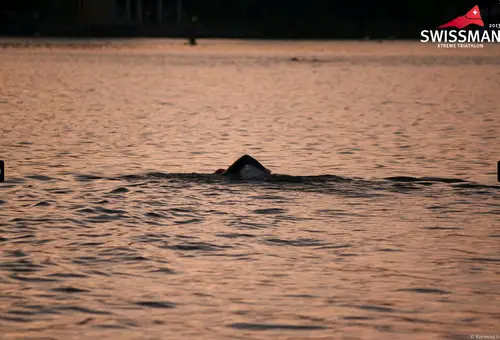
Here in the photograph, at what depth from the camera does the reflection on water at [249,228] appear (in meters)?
13.7

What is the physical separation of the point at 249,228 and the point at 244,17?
6775 inches

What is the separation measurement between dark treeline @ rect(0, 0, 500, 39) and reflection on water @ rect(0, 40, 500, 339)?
420 feet

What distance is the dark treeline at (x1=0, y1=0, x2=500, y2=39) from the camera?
174m

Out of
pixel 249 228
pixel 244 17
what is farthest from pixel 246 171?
pixel 244 17

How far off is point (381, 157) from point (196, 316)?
17985mm

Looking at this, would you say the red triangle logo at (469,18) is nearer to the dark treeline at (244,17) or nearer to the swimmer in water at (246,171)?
Answer: the dark treeline at (244,17)

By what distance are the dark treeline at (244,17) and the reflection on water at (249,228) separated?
12789cm

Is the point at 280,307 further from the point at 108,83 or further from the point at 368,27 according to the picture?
the point at 368,27

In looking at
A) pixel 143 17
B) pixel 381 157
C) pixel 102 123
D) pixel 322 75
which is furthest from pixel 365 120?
pixel 143 17

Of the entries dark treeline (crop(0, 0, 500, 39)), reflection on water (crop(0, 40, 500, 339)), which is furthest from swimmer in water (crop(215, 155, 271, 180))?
dark treeline (crop(0, 0, 500, 39))

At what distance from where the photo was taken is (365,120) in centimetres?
4672

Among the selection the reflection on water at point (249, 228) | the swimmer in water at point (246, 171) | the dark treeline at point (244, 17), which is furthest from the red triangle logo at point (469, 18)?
the swimmer in water at point (246, 171)

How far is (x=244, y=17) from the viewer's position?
190m

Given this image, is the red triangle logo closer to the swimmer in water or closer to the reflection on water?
the reflection on water
